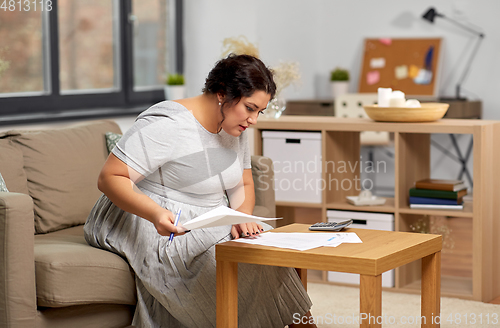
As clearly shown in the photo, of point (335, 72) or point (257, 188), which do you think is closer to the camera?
point (257, 188)

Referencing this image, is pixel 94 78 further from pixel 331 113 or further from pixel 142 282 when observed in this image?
pixel 142 282

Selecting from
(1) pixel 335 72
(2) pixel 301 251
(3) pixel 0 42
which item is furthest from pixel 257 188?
(1) pixel 335 72

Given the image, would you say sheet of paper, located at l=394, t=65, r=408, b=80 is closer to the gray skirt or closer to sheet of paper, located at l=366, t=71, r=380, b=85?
sheet of paper, located at l=366, t=71, r=380, b=85

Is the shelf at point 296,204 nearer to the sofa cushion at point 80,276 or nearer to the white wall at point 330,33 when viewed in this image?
the sofa cushion at point 80,276

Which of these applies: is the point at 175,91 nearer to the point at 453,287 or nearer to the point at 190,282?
the point at 453,287

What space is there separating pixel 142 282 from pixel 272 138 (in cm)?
135

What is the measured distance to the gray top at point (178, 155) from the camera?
2.04 meters

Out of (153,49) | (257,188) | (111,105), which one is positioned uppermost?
(153,49)

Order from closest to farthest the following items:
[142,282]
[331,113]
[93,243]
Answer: [142,282]
[93,243]
[331,113]

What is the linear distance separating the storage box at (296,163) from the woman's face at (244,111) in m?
1.20

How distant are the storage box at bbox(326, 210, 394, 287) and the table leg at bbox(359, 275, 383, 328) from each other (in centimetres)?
141

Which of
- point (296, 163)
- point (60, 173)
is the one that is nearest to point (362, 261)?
point (60, 173)

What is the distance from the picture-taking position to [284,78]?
3.41 metres

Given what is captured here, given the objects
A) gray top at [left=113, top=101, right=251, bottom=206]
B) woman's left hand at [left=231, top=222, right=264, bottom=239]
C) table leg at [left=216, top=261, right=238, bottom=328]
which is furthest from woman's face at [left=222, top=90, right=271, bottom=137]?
table leg at [left=216, top=261, right=238, bottom=328]
